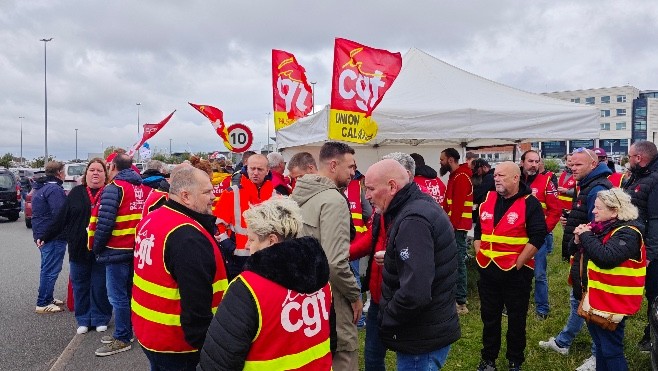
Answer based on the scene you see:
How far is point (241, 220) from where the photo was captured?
4.91 m

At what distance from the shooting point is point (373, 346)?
3.67 metres

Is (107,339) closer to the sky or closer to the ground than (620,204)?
closer to the ground

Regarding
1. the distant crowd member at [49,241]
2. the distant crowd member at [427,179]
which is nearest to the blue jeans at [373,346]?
the distant crowd member at [427,179]

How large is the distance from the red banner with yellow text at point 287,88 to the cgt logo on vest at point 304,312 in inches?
248

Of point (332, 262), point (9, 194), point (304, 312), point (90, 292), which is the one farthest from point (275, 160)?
point (9, 194)

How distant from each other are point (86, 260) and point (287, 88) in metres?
4.13

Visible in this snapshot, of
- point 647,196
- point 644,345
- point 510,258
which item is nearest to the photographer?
point 510,258

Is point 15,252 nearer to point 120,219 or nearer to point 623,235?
point 120,219

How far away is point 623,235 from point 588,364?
1516 millimetres

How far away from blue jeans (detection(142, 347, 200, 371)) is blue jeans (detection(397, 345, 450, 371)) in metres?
1.24

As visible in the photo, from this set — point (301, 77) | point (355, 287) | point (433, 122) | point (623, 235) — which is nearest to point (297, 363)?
point (355, 287)

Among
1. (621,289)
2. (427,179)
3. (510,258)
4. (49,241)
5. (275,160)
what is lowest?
(49,241)

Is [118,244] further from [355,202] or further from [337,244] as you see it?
[337,244]

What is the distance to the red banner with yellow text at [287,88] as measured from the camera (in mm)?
8039
